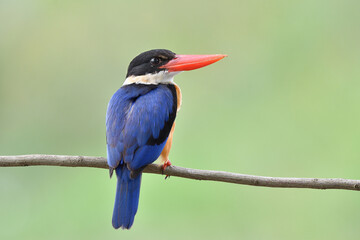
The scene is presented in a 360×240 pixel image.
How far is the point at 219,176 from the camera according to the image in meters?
1.74

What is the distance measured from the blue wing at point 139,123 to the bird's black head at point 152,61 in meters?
0.11

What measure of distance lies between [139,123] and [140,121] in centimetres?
1

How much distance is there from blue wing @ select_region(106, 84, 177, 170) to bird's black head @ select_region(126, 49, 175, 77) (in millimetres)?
109

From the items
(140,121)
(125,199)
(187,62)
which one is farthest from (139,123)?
(187,62)

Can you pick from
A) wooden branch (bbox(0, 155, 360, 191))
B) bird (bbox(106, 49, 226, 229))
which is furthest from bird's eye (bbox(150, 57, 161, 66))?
wooden branch (bbox(0, 155, 360, 191))

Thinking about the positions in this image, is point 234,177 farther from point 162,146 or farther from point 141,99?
point 141,99

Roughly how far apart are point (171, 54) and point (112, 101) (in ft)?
1.21

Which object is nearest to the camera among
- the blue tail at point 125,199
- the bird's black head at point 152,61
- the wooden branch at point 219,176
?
the wooden branch at point 219,176

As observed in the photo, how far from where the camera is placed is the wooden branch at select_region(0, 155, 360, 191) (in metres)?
1.67

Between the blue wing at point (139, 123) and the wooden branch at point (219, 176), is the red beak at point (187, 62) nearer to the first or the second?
the blue wing at point (139, 123)

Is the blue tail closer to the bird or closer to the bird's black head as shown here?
the bird

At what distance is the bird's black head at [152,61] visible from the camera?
2.31m

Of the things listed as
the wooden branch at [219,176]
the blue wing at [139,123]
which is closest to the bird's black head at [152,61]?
the blue wing at [139,123]

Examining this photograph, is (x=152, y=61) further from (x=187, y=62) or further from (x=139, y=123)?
(x=139, y=123)
